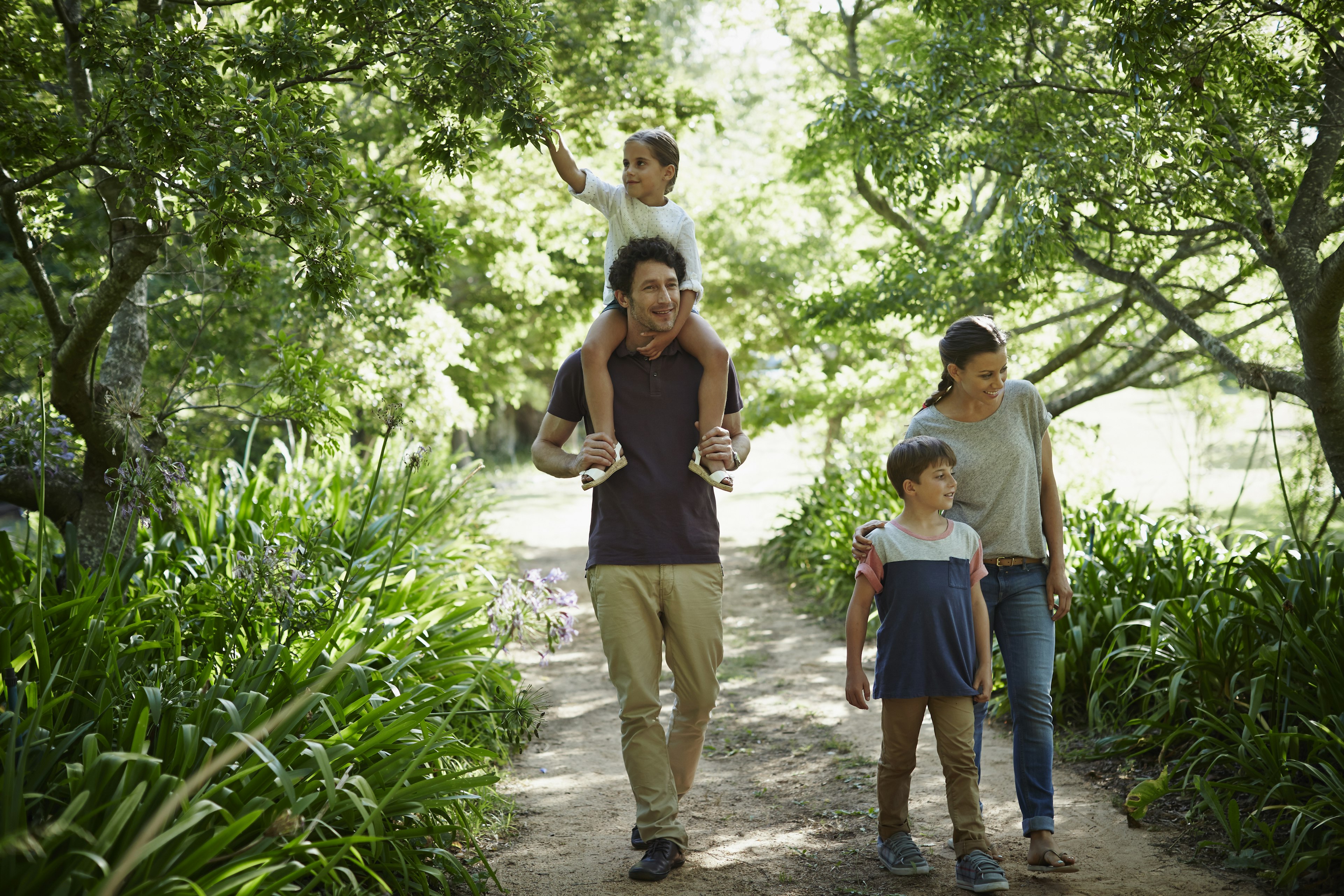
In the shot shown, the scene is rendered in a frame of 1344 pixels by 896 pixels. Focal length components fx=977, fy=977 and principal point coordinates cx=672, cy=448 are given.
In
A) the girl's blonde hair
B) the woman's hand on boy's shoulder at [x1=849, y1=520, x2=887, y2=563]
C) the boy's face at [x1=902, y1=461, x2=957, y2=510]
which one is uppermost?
the girl's blonde hair

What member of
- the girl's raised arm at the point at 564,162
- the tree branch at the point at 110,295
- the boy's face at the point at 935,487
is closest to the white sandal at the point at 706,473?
the boy's face at the point at 935,487

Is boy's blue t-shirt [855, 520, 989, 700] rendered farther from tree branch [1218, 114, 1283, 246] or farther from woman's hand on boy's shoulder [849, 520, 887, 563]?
tree branch [1218, 114, 1283, 246]

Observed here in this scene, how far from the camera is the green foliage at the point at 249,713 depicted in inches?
86.7

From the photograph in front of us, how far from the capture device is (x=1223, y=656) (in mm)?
3848

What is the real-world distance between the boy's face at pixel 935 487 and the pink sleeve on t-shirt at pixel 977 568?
0.17 metres

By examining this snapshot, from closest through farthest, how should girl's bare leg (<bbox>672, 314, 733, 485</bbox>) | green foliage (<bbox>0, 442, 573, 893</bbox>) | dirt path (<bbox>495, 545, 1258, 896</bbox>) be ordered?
green foliage (<bbox>0, 442, 573, 893</bbox>) < dirt path (<bbox>495, 545, 1258, 896</bbox>) < girl's bare leg (<bbox>672, 314, 733, 485</bbox>)

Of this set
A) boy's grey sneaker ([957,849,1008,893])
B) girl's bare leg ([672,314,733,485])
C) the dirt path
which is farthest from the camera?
girl's bare leg ([672,314,733,485])

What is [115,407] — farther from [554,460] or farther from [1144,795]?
[1144,795]

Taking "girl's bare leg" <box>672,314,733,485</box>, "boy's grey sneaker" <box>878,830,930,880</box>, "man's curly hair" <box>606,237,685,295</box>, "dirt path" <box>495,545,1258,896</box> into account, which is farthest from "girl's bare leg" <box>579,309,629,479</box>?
"boy's grey sneaker" <box>878,830,930,880</box>

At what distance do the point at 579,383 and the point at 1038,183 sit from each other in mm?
2484

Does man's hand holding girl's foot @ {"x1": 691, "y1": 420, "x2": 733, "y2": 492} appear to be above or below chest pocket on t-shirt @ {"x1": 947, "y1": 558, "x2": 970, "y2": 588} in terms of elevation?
above

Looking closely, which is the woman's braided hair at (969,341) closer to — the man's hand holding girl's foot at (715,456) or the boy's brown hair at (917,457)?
the boy's brown hair at (917,457)

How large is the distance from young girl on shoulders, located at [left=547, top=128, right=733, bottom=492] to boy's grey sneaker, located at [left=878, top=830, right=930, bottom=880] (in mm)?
1245

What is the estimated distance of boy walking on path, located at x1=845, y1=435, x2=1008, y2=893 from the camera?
294 centimetres
